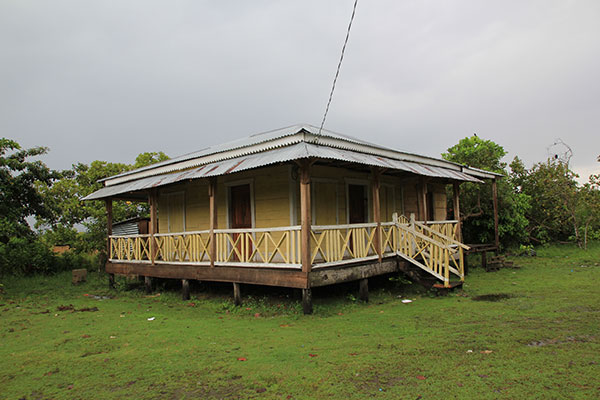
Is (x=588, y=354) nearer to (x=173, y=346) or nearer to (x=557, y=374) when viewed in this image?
(x=557, y=374)

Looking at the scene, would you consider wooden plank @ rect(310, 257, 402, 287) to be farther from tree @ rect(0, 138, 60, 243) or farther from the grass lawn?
tree @ rect(0, 138, 60, 243)

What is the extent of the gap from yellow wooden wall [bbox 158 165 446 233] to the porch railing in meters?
0.54

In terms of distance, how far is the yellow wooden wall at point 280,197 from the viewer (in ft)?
32.7

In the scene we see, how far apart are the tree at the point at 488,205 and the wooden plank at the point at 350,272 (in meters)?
9.54

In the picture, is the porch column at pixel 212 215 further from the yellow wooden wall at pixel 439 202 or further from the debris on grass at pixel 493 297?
the yellow wooden wall at pixel 439 202

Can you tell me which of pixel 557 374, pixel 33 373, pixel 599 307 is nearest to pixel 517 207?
pixel 599 307

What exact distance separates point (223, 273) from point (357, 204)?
15.0 ft

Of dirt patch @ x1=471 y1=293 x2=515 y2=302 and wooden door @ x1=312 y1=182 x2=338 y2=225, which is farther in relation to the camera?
wooden door @ x1=312 y1=182 x2=338 y2=225

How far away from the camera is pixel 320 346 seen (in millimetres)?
5750

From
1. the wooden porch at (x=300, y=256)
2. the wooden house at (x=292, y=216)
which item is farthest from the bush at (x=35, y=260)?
the wooden porch at (x=300, y=256)

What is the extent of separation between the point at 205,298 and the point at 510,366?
7946 mm

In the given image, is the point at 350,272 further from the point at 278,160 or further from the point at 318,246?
the point at 278,160

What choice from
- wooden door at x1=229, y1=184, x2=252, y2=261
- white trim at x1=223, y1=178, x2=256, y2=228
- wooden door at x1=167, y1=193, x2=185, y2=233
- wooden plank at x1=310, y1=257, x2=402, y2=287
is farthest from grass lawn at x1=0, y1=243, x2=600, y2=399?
wooden door at x1=167, y1=193, x2=185, y2=233

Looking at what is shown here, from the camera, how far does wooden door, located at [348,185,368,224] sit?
1149 cm
